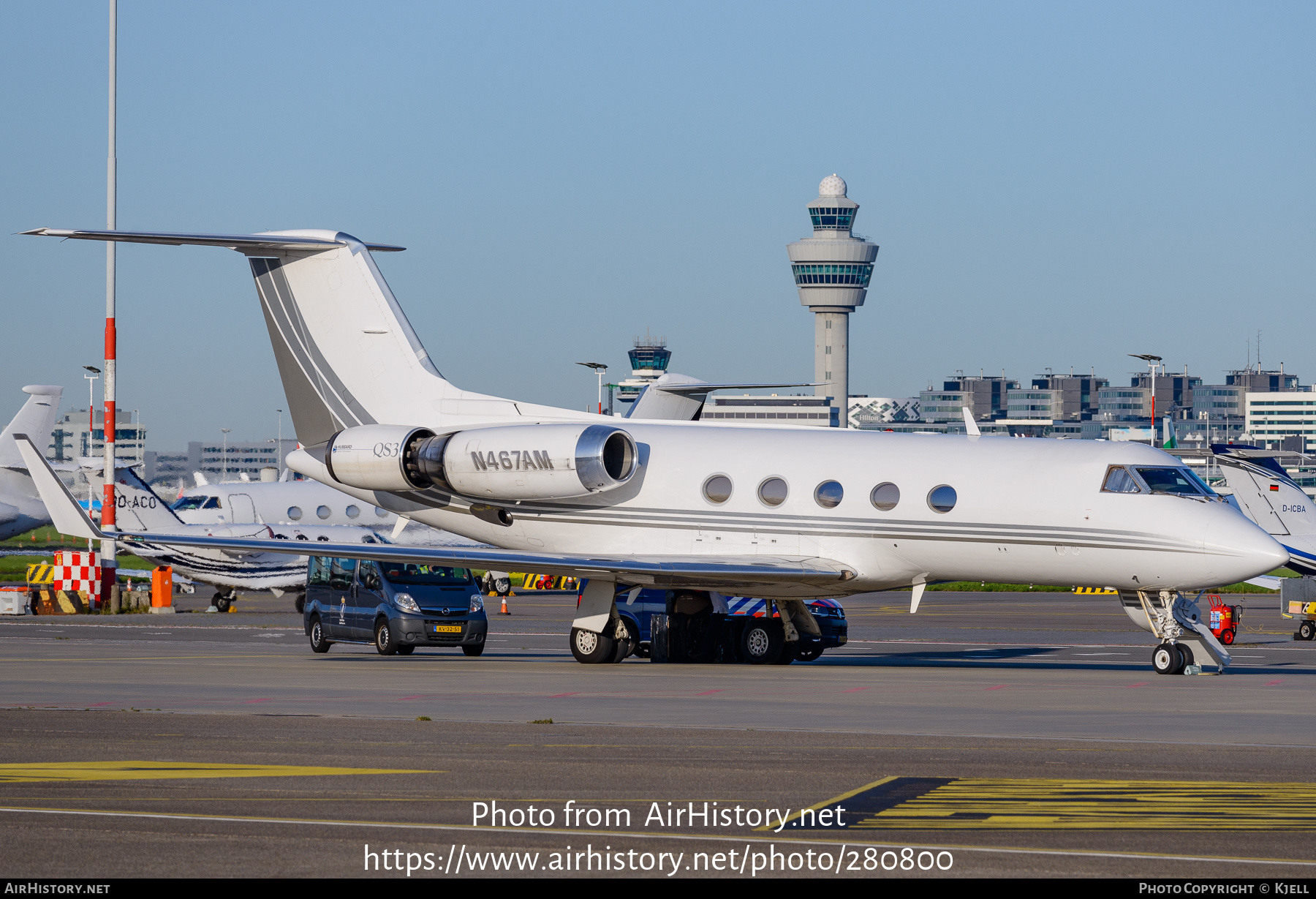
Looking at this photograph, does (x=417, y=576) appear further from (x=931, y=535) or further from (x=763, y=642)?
(x=931, y=535)

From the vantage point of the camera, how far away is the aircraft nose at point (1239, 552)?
22.0 m

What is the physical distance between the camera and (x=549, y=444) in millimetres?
25672

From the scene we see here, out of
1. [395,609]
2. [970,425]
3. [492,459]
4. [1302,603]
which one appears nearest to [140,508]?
[395,609]

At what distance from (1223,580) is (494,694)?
33.5 ft

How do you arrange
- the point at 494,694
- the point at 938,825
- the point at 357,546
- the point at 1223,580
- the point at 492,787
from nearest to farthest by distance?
the point at 938,825 < the point at 492,787 < the point at 494,694 < the point at 1223,580 < the point at 357,546

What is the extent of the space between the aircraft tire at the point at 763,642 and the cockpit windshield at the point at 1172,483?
648 centimetres

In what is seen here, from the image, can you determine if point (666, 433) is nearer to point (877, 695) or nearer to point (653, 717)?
point (877, 695)

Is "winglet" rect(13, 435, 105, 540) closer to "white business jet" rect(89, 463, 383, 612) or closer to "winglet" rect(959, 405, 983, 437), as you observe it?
"winglet" rect(959, 405, 983, 437)

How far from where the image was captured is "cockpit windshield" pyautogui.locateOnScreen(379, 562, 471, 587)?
28219mm

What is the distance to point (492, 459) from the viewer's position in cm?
2616

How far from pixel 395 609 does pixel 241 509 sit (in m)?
27.8

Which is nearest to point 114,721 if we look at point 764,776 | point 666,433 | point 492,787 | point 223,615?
point 492,787

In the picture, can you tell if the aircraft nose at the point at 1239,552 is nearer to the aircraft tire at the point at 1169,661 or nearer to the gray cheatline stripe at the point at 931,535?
the gray cheatline stripe at the point at 931,535

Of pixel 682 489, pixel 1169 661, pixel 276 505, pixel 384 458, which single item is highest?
pixel 384 458
